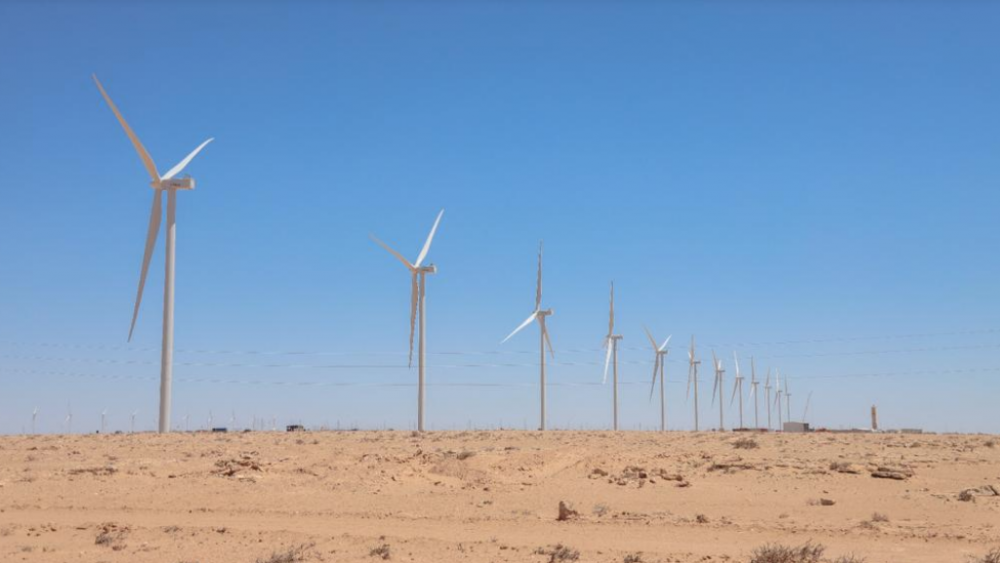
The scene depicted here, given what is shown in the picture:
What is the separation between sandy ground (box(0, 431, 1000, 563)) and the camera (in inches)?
965

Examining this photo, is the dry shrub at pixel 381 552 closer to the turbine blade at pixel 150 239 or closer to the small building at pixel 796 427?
the turbine blade at pixel 150 239

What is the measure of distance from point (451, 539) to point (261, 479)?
12.8 metres

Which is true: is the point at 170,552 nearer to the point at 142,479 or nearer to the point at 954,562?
the point at 142,479

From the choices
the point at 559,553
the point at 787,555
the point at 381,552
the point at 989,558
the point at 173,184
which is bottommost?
the point at 381,552

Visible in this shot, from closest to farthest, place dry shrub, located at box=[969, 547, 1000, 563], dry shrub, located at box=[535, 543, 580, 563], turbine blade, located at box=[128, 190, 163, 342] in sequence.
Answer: dry shrub, located at box=[969, 547, 1000, 563] < dry shrub, located at box=[535, 543, 580, 563] < turbine blade, located at box=[128, 190, 163, 342]

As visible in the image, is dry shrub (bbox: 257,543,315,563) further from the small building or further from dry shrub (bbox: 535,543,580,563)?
the small building

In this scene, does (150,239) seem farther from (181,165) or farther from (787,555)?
(787,555)

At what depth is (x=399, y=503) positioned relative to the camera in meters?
33.6

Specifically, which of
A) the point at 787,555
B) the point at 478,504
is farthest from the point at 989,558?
the point at 478,504

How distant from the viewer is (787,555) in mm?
22141

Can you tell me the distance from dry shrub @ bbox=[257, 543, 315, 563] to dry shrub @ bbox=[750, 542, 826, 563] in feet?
33.5

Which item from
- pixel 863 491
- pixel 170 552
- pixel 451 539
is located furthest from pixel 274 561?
pixel 863 491

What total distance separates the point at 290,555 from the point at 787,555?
1116 cm

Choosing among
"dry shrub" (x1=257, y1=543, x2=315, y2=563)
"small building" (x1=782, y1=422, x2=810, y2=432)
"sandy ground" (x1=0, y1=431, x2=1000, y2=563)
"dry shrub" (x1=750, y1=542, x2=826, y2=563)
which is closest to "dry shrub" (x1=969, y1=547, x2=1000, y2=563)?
Result: "sandy ground" (x1=0, y1=431, x2=1000, y2=563)
